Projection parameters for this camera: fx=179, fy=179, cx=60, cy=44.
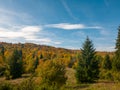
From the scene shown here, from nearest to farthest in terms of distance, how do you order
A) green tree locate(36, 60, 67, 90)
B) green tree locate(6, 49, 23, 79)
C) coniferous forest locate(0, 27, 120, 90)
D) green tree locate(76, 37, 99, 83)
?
A: coniferous forest locate(0, 27, 120, 90)
green tree locate(36, 60, 67, 90)
green tree locate(76, 37, 99, 83)
green tree locate(6, 49, 23, 79)

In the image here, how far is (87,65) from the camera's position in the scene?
40.0m

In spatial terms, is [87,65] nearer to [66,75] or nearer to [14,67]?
[66,75]

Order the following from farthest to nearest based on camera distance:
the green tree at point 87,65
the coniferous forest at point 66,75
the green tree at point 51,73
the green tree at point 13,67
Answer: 1. the green tree at point 13,67
2. the green tree at point 87,65
3. the green tree at point 51,73
4. the coniferous forest at point 66,75

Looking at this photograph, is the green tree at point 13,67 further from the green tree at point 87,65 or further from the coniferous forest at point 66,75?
the green tree at point 87,65

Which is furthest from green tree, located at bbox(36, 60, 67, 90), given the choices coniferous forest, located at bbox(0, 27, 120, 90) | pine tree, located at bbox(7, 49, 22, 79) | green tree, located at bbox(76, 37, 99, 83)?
pine tree, located at bbox(7, 49, 22, 79)

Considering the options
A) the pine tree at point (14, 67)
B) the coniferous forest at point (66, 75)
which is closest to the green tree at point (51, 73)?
the coniferous forest at point (66, 75)

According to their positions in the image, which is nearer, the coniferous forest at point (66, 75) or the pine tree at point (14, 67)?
the coniferous forest at point (66, 75)

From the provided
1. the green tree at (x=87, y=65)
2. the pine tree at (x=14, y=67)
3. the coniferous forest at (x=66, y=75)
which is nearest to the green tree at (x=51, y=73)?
the coniferous forest at (x=66, y=75)

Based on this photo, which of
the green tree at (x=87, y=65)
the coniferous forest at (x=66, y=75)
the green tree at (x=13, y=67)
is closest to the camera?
the coniferous forest at (x=66, y=75)

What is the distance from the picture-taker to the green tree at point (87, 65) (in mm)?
39062

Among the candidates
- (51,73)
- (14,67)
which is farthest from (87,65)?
(14,67)

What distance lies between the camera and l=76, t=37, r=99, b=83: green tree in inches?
1538

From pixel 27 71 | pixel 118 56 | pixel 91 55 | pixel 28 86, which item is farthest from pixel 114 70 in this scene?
pixel 27 71

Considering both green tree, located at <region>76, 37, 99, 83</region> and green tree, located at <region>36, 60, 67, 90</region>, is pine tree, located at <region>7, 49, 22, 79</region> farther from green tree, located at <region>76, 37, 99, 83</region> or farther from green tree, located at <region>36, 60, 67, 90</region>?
green tree, located at <region>36, 60, 67, 90</region>
